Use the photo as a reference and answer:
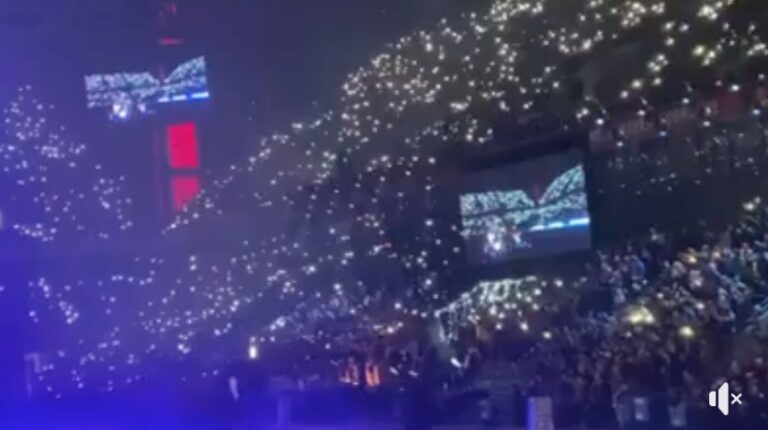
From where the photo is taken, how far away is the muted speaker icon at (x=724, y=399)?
23.4ft

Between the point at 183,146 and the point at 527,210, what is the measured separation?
9.55 m

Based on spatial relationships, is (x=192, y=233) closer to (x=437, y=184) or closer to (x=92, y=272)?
(x=92, y=272)

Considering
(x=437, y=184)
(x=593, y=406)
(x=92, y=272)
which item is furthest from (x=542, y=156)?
(x=92, y=272)

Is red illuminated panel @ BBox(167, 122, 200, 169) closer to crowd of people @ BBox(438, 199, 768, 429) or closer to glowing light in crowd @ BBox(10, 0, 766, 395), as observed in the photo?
glowing light in crowd @ BBox(10, 0, 766, 395)

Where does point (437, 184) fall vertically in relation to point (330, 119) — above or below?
below

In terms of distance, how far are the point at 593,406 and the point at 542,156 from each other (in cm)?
176

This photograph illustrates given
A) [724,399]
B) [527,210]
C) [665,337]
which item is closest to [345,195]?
[527,210]

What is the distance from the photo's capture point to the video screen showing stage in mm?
8438

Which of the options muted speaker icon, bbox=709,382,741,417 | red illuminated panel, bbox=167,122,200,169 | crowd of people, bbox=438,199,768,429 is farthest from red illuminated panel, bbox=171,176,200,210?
muted speaker icon, bbox=709,382,741,417

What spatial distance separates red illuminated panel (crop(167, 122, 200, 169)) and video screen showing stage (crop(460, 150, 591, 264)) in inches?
328

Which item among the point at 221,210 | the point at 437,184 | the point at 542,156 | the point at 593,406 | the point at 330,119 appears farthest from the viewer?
the point at 221,210

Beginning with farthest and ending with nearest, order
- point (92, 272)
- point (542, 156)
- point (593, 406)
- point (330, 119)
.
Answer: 1. point (92, 272)
2. point (330, 119)
3. point (542, 156)
4. point (593, 406)

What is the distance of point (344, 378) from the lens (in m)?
10.0

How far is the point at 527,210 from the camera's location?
8781mm
